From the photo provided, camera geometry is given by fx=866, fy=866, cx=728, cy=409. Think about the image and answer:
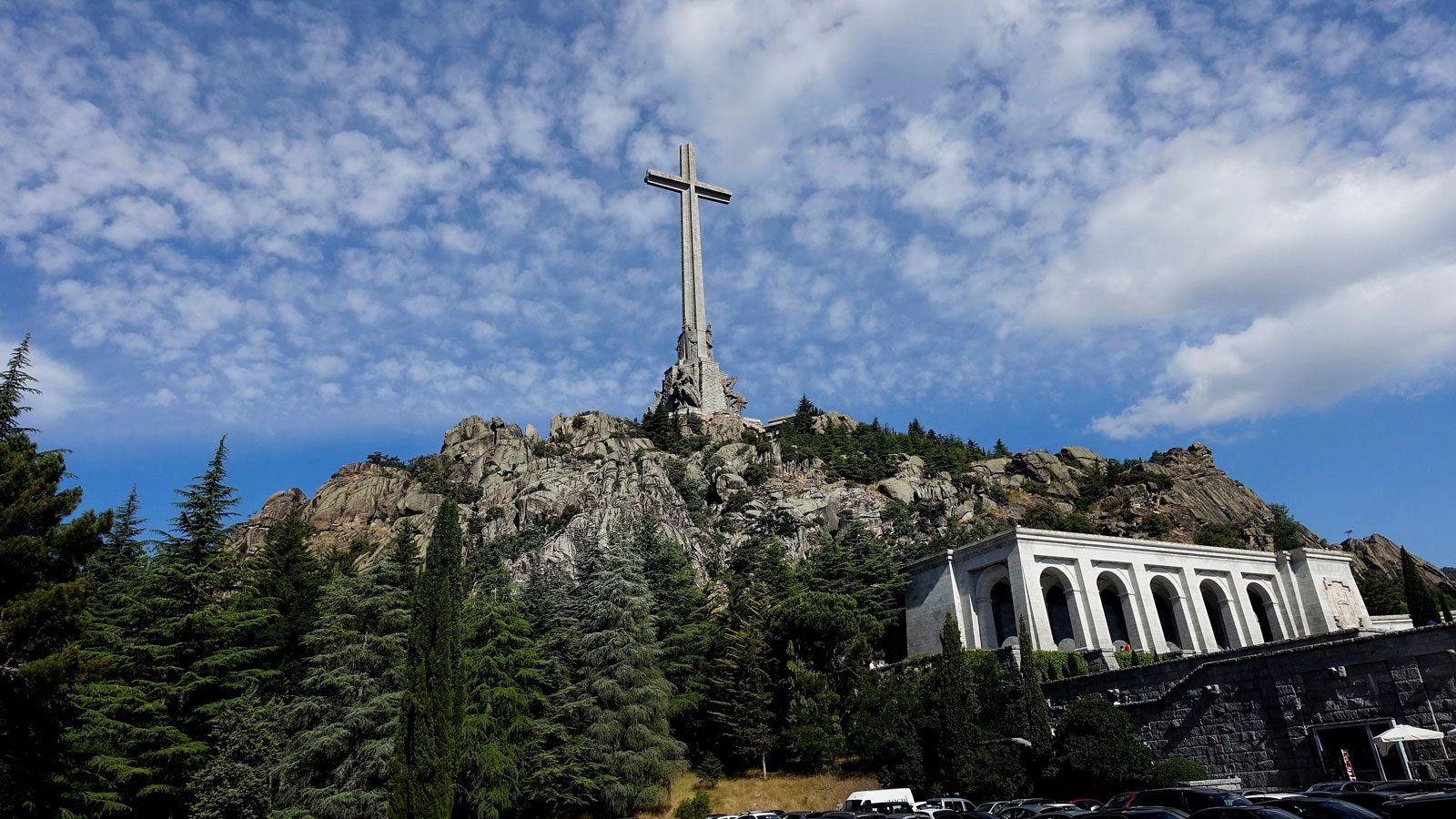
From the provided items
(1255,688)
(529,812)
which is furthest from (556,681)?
(1255,688)

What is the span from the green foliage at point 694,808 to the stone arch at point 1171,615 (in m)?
25.3

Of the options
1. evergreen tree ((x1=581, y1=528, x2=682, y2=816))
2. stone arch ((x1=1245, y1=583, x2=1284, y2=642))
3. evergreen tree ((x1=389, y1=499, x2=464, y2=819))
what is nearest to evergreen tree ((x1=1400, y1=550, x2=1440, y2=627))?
stone arch ((x1=1245, y1=583, x2=1284, y2=642))

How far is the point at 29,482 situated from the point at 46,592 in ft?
11.3

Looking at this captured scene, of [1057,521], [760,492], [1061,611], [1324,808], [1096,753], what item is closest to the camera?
[1324,808]

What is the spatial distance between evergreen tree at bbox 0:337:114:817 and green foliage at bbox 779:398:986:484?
6859cm

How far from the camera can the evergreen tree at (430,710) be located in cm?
2344

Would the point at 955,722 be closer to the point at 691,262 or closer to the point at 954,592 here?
the point at 954,592

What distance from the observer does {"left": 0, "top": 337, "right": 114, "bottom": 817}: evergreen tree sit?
18.6 meters

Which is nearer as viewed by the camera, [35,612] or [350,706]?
[35,612]

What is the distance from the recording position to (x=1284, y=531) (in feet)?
230

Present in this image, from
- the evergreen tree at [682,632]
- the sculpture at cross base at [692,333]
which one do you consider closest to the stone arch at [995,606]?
the evergreen tree at [682,632]

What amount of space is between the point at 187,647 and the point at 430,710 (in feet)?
37.9

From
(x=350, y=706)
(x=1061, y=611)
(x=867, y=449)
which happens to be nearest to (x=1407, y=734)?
(x=1061, y=611)

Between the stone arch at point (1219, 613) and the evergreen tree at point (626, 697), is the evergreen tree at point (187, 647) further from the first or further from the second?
the stone arch at point (1219, 613)
